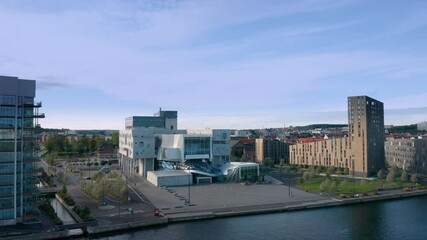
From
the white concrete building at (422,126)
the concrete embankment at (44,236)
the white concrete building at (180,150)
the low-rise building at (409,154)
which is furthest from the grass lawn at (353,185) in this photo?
the white concrete building at (422,126)

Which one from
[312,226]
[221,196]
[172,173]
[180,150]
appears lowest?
[312,226]

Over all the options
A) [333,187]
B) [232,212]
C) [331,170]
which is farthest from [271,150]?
[232,212]

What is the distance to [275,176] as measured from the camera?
54406 millimetres

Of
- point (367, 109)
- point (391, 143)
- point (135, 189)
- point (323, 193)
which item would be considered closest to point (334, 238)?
point (323, 193)

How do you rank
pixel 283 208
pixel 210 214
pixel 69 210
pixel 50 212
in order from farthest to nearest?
pixel 283 208 < pixel 69 210 < pixel 210 214 < pixel 50 212

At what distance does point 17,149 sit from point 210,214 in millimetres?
14585

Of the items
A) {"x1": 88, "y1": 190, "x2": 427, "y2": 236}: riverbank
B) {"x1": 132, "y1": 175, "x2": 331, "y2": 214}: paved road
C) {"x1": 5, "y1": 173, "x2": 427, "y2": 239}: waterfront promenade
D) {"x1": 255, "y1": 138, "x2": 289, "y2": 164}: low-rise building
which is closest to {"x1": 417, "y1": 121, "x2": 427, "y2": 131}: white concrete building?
{"x1": 255, "y1": 138, "x2": 289, "y2": 164}: low-rise building

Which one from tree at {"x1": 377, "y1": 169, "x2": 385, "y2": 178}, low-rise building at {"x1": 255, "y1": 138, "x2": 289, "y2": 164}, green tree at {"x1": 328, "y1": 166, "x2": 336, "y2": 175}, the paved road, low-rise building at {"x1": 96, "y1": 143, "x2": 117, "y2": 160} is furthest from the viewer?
low-rise building at {"x1": 96, "y1": 143, "x2": 117, "y2": 160}

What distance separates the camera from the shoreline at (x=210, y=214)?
2627cm

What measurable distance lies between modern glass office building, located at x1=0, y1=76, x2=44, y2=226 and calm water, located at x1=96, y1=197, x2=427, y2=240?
7025 millimetres

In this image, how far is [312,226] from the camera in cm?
2822

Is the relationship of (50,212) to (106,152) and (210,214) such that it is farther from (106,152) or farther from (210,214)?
(106,152)

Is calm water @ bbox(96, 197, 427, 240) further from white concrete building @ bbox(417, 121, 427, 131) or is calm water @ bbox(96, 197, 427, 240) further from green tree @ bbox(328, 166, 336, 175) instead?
white concrete building @ bbox(417, 121, 427, 131)

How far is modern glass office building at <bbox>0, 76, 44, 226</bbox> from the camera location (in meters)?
26.5
